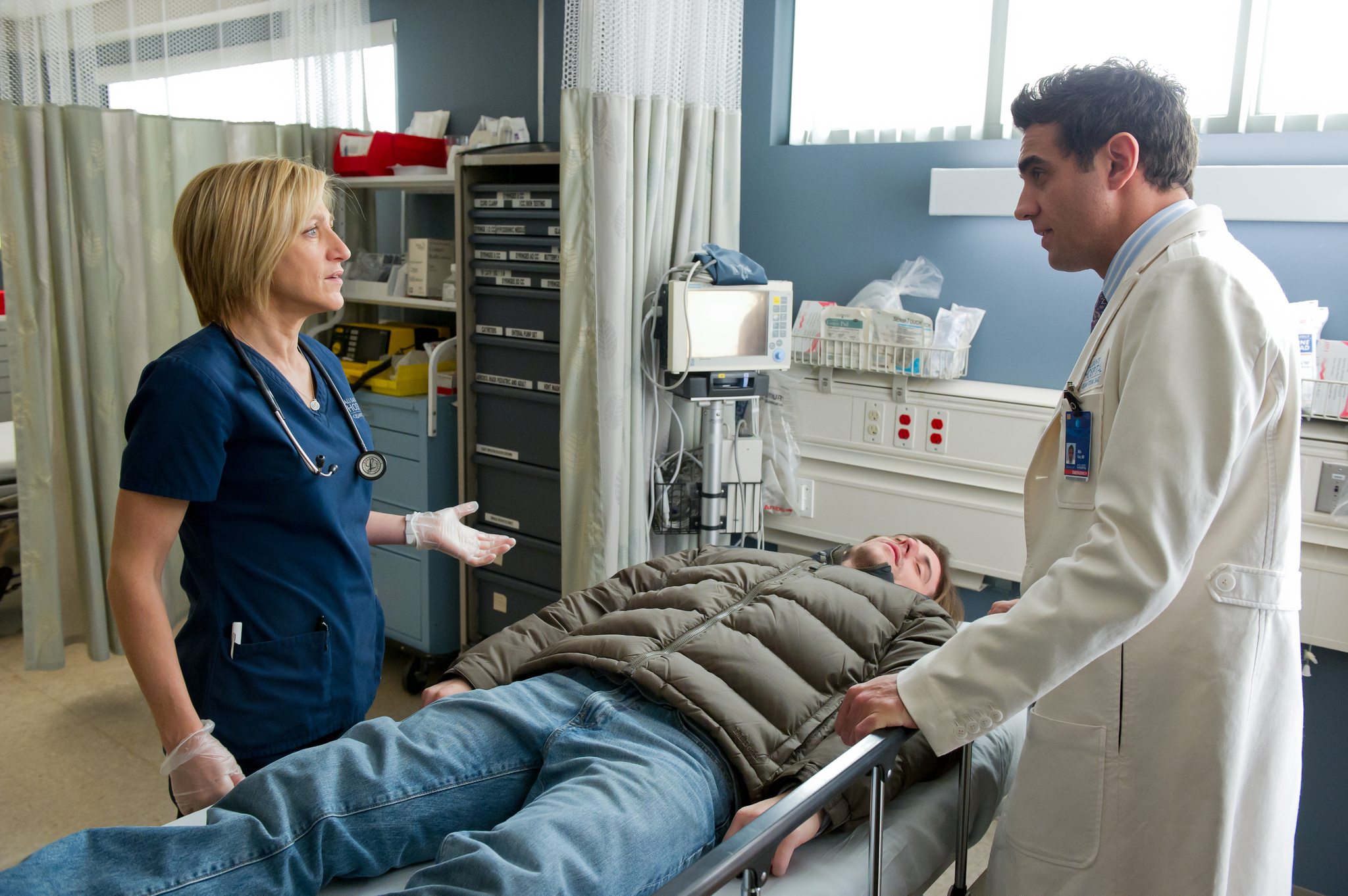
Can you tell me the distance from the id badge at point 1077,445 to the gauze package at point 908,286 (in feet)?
5.75

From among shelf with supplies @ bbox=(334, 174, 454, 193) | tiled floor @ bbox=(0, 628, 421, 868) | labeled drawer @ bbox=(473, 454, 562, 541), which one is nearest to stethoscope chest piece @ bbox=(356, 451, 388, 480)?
labeled drawer @ bbox=(473, 454, 562, 541)

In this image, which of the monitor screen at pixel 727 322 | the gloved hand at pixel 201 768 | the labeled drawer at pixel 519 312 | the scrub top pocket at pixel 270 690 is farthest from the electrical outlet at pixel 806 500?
the gloved hand at pixel 201 768

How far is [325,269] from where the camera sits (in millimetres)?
1528

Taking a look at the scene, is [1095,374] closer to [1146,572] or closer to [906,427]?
[1146,572]

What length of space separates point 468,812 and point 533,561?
183 centimetres

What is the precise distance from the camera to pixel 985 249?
290 cm

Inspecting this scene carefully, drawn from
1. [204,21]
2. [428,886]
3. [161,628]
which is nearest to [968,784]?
[428,886]

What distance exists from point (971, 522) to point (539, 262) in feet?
5.18

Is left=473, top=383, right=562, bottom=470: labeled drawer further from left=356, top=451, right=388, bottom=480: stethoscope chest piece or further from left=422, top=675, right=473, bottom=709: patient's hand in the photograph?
left=356, top=451, right=388, bottom=480: stethoscope chest piece

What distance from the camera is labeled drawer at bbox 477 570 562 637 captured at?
10.8ft

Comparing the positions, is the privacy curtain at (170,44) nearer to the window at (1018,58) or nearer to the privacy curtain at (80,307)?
the privacy curtain at (80,307)

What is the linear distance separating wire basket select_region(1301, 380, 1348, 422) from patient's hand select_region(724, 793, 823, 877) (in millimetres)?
1665

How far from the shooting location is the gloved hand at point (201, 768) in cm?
138

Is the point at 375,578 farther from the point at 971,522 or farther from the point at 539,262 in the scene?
the point at 971,522
